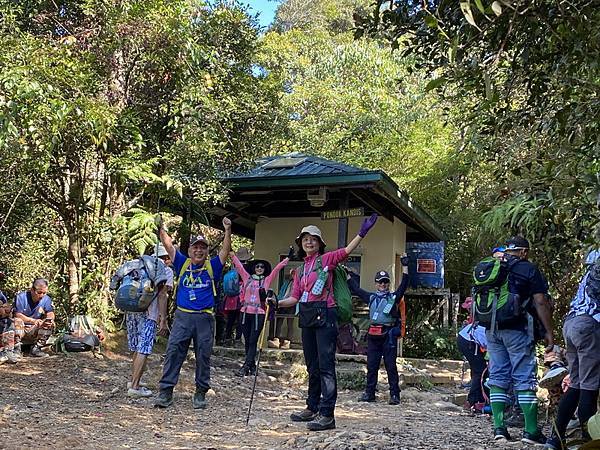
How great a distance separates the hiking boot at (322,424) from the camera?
4891 mm

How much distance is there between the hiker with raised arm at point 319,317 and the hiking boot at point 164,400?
1252 mm

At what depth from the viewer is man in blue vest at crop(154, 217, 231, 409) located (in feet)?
19.1

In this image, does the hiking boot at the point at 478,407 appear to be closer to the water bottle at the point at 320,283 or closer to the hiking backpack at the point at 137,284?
the water bottle at the point at 320,283

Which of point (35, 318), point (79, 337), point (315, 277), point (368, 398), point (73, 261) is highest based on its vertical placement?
point (73, 261)

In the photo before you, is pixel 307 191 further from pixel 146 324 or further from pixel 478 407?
pixel 478 407

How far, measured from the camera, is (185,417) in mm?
5512

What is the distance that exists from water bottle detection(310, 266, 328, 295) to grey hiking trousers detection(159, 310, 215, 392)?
1373 mm

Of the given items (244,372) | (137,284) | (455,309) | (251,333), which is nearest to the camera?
(137,284)

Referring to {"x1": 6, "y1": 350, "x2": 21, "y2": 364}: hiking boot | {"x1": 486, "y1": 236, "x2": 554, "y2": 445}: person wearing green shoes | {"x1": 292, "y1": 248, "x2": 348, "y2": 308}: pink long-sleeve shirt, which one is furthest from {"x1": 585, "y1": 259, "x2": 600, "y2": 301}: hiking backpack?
{"x1": 6, "y1": 350, "x2": 21, "y2": 364}: hiking boot

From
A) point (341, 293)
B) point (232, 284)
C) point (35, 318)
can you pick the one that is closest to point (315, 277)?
point (341, 293)

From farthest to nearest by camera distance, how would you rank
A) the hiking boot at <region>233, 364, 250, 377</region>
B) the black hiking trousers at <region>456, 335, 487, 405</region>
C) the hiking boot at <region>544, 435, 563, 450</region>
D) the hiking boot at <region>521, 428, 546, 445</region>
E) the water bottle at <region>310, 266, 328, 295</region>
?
1. the hiking boot at <region>233, 364, 250, 377</region>
2. the black hiking trousers at <region>456, 335, 487, 405</region>
3. the water bottle at <region>310, 266, 328, 295</region>
4. the hiking boot at <region>521, 428, 546, 445</region>
5. the hiking boot at <region>544, 435, 563, 450</region>

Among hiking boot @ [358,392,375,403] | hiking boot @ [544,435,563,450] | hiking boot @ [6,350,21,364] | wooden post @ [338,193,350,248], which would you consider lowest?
hiking boot @ [358,392,375,403]

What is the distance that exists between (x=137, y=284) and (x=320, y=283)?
6.54 ft

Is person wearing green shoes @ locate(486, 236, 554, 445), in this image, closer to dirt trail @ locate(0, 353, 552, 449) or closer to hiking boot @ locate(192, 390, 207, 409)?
dirt trail @ locate(0, 353, 552, 449)
